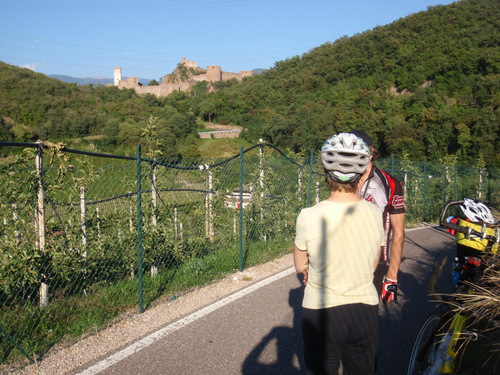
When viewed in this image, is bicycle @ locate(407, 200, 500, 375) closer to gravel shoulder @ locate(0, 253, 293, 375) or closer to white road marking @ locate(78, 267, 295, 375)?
white road marking @ locate(78, 267, 295, 375)

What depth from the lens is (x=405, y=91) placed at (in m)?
63.5

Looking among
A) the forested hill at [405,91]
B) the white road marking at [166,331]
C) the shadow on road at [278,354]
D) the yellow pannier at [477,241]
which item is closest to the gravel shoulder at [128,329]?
the white road marking at [166,331]

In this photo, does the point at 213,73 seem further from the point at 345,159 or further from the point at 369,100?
the point at 345,159

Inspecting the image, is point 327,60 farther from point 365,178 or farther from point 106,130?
point 365,178

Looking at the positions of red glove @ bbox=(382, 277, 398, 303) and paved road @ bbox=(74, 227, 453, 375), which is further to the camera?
paved road @ bbox=(74, 227, 453, 375)

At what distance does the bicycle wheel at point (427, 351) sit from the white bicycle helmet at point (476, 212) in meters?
0.84

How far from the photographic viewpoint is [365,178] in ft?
10.5

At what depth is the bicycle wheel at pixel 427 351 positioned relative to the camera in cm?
282

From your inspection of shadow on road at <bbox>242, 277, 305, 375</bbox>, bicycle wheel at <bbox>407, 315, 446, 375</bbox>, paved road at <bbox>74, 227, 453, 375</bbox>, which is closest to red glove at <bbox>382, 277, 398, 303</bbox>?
bicycle wheel at <bbox>407, 315, 446, 375</bbox>

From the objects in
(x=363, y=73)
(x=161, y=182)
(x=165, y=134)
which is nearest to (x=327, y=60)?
(x=363, y=73)

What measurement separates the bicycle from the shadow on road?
971 mm

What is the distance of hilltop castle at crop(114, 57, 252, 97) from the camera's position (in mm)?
127438

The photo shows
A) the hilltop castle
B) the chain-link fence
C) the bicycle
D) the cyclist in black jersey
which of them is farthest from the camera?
the hilltop castle

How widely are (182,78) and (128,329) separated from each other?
142m
